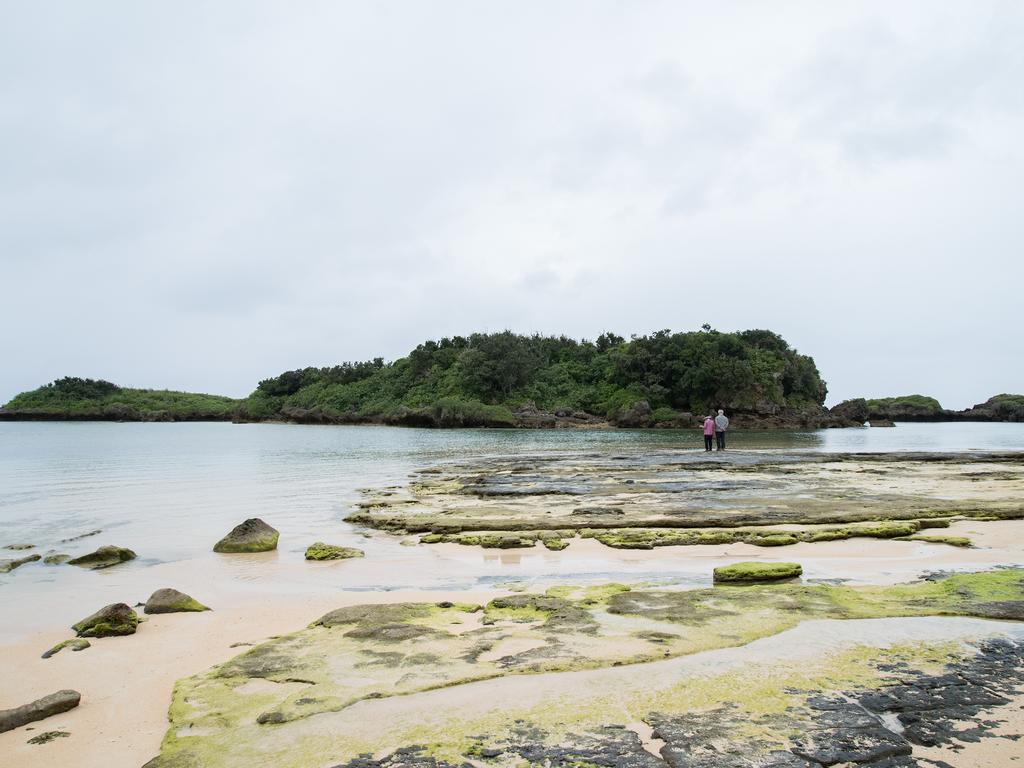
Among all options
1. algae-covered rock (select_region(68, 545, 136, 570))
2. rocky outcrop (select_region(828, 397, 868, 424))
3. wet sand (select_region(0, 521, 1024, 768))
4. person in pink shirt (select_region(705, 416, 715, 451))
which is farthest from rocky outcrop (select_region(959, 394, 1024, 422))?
algae-covered rock (select_region(68, 545, 136, 570))

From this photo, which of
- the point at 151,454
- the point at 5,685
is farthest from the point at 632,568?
the point at 151,454

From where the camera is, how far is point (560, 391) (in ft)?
317

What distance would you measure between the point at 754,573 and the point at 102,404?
14148cm

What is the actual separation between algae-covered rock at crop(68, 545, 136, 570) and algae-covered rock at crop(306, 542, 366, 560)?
10.7 feet

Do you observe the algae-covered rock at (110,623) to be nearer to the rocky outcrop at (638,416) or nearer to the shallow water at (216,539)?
the shallow water at (216,539)

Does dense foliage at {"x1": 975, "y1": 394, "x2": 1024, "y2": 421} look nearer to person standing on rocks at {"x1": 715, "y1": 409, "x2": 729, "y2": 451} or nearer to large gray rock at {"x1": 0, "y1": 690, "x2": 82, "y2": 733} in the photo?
person standing on rocks at {"x1": 715, "y1": 409, "x2": 729, "y2": 451}

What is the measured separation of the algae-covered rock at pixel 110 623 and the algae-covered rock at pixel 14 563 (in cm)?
501

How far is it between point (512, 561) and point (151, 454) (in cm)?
3658

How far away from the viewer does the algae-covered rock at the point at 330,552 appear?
1167cm

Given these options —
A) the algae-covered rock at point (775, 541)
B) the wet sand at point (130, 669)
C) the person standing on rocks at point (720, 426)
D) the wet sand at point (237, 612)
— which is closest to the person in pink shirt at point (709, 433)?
the person standing on rocks at point (720, 426)

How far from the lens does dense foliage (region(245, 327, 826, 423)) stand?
81.9 metres

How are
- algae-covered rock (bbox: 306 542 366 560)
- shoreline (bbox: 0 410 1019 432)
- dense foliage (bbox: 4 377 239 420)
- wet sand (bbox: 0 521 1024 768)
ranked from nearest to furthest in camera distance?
wet sand (bbox: 0 521 1024 768) → algae-covered rock (bbox: 306 542 366 560) → shoreline (bbox: 0 410 1019 432) → dense foliage (bbox: 4 377 239 420)

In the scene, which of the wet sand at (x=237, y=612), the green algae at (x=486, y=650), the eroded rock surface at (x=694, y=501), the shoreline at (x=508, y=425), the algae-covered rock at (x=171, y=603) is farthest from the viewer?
the shoreline at (x=508, y=425)

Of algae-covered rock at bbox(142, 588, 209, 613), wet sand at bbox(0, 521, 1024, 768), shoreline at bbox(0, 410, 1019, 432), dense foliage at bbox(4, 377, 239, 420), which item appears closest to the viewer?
wet sand at bbox(0, 521, 1024, 768)
